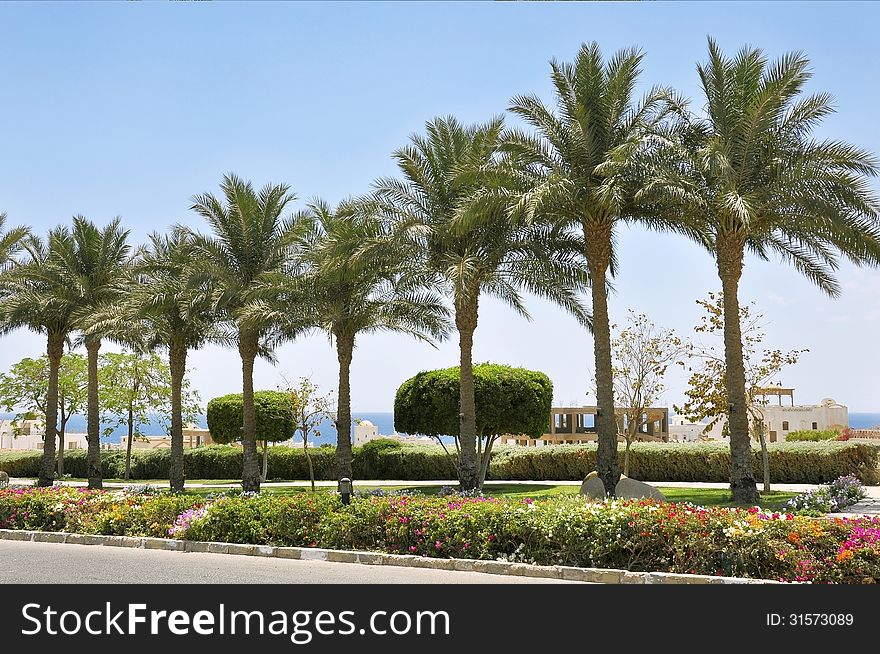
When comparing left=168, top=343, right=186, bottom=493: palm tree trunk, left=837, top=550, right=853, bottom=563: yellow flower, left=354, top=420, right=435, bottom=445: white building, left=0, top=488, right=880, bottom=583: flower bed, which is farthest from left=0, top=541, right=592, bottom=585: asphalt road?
left=354, top=420, right=435, bottom=445: white building

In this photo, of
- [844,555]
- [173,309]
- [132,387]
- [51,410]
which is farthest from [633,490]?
[132,387]

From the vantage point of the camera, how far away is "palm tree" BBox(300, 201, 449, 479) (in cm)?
2389

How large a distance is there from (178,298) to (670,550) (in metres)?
21.2

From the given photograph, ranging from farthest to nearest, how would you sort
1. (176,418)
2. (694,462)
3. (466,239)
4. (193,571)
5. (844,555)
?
(694,462) → (176,418) → (466,239) → (193,571) → (844,555)

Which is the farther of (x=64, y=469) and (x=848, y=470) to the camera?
(x=64, y=469)

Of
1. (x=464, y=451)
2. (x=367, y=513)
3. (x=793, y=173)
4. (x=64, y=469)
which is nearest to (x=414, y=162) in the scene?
(x=464, y=451)

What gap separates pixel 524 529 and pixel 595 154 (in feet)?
38.7

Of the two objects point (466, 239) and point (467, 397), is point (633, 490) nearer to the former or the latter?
Answer: point (467, 397)

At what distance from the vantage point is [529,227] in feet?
76.9

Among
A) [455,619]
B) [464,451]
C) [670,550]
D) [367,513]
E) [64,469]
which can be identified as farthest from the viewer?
[64,469]

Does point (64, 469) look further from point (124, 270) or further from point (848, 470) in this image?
point (848, 470)

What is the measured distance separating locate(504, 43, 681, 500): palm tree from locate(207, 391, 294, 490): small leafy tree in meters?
20.3

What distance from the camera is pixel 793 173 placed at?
19.7m

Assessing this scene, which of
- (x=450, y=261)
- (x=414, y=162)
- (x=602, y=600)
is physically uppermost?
(x=414, y=162)
